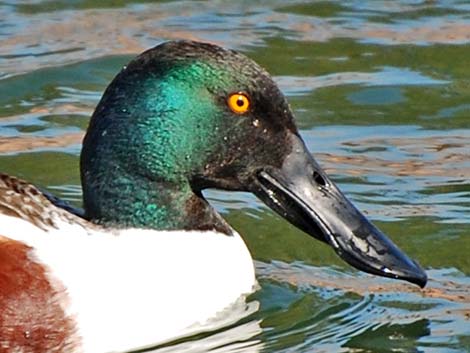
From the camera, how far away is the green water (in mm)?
7445

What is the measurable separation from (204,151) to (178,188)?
0.62ft

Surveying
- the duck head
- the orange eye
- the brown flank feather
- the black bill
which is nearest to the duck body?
the brown flank feather

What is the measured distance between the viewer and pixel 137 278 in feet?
22.7

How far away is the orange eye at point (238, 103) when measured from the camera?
702cm

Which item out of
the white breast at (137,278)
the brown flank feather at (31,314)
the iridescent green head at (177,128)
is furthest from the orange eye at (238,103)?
the brown flank feather at (31,314)

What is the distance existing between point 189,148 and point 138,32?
14.8 feet

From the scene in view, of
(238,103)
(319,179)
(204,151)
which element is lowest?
(319,179)

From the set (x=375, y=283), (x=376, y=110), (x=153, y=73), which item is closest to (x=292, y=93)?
(x=376, y=110)

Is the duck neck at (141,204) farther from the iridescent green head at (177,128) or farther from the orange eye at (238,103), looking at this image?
the orange eye at (238,103)

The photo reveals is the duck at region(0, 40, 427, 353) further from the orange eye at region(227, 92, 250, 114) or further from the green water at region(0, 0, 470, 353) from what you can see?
the green water at region(0, 0, 470, 353)

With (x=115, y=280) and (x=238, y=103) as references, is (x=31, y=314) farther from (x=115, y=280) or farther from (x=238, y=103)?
(x=238, y=103)

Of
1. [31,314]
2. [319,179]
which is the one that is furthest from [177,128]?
[31,314]

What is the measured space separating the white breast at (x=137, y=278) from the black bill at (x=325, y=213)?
1.16ft


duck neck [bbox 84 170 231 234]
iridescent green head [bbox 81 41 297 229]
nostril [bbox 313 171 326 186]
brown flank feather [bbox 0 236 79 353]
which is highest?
iridescent green head [bbox 81 41 297 229]
